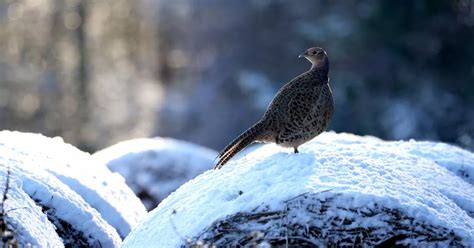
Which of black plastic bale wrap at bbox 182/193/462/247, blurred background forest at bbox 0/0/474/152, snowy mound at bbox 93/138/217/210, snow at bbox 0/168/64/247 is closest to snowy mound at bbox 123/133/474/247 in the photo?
black plastic bale wrap at bbox 182/193/462/247

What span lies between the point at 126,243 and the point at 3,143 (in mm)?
1650

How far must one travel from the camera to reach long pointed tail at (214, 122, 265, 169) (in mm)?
7281

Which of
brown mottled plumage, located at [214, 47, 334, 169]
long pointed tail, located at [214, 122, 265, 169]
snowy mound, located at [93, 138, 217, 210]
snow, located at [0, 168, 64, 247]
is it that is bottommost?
snow, located at [0, 168, 64, 247]

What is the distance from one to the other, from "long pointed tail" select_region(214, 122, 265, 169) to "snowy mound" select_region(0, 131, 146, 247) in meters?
1.02

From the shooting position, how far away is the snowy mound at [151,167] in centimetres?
1202

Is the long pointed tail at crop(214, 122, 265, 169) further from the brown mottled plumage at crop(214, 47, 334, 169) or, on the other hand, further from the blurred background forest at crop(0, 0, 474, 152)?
the blurred background forest at crop(0, 0, 474, 152)

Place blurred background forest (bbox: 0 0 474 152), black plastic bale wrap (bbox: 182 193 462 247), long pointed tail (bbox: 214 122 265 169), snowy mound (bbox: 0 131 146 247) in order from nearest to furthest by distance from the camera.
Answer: black plastic bale wrap (bbox: 182 193 462 247)
snowy mound (bbox: 0 131 146 247)
long pointed tail (bbox: 214 122 265 169)
blurred background forest (bbox: 0 0 474 152)

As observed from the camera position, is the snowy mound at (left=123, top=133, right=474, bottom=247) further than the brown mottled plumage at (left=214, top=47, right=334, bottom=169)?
No

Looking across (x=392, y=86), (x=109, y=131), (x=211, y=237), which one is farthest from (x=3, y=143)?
(x=109, y=131)

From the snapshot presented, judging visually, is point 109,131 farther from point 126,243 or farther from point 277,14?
point 126,243

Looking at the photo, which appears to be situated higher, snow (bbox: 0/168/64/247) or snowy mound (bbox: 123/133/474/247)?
snowy mound (bbox: 123/133/474/247)

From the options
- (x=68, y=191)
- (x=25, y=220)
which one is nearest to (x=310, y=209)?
(x=25, y=220)

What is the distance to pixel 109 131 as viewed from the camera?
110 feet

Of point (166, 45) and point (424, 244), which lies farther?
point (166, 45)
